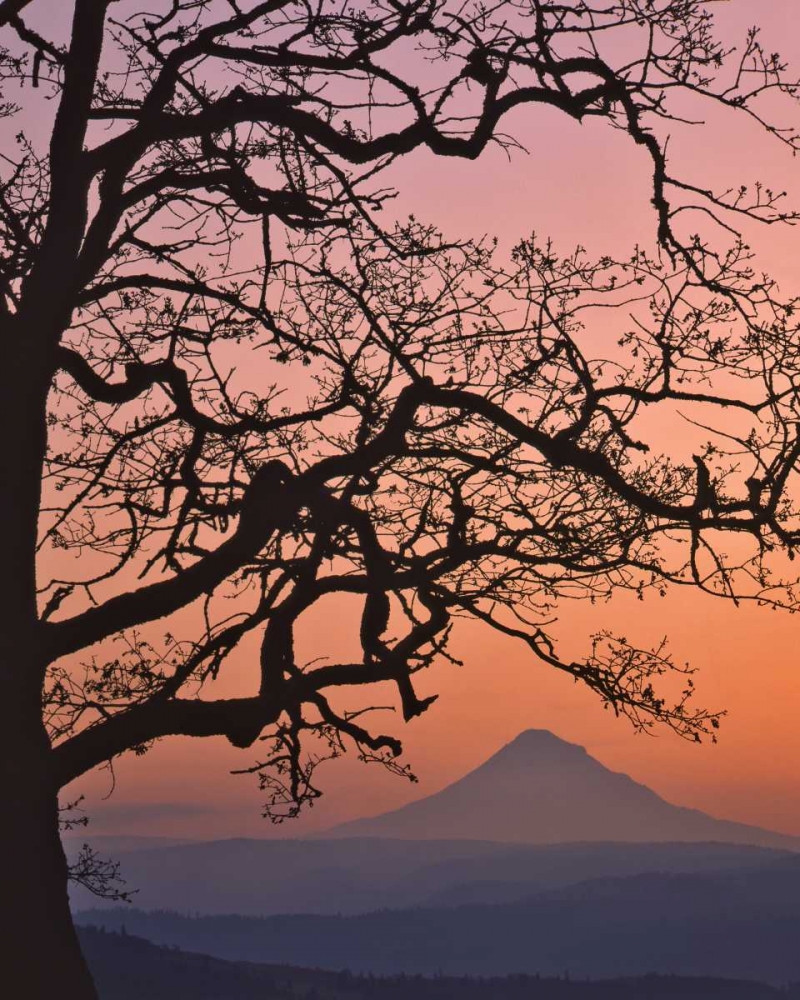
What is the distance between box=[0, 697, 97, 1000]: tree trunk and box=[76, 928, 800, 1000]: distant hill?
63.6 m

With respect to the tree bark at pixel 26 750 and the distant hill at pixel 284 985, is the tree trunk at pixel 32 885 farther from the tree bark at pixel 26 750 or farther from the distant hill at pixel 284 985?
the distant hill at pixel 284 985

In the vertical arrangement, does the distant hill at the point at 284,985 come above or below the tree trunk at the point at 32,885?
below

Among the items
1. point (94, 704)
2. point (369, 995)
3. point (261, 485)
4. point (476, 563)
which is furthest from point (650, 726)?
point (369, 995)

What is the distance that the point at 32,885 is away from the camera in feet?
29.0

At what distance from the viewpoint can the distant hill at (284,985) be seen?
331 ft

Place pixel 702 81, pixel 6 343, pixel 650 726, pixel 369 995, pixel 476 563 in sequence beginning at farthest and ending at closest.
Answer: pixel 369 995 → pixel 476 563 → pixel 650 726 → pixel 702 81 → pixel 6 343

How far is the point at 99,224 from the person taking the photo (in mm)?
11000

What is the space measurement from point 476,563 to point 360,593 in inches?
62.7

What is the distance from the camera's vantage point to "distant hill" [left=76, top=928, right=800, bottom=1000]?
331 feet

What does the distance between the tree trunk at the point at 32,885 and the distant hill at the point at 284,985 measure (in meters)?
63.6

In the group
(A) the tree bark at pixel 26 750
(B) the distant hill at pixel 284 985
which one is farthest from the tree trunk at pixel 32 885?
(B) the distant hill at pixel 284 985

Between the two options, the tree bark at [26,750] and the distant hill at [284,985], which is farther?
the distant hill at [284,985]

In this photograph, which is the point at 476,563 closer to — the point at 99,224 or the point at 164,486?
the point at 164,486

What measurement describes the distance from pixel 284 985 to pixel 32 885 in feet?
400
